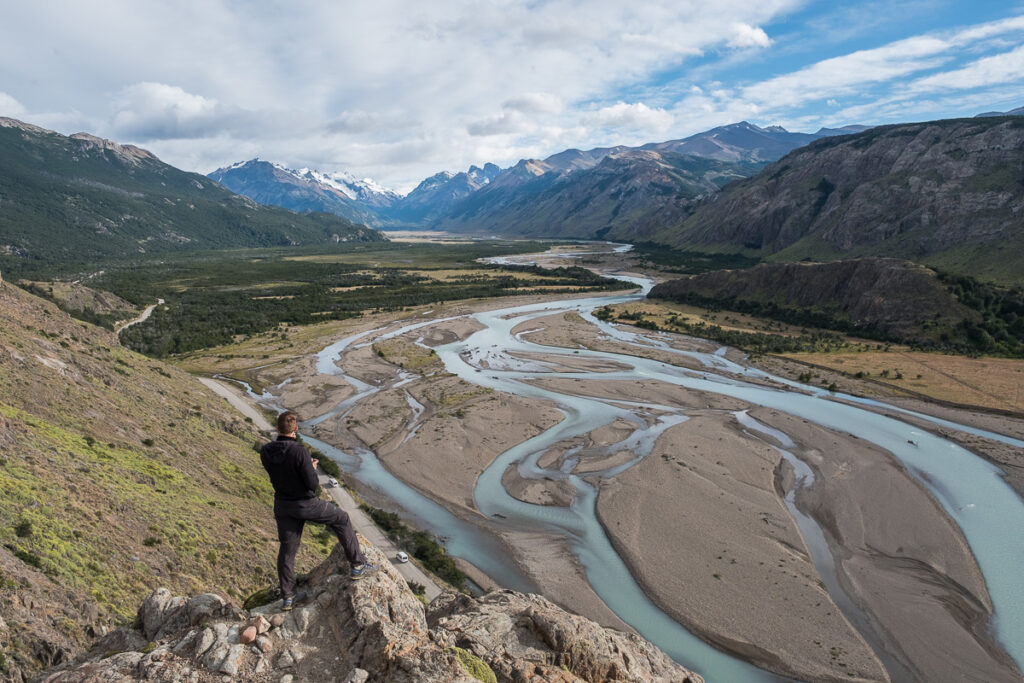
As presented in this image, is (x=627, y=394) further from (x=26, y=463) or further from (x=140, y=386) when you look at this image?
(x=26, y=463)

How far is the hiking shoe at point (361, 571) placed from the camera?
989 centimetres

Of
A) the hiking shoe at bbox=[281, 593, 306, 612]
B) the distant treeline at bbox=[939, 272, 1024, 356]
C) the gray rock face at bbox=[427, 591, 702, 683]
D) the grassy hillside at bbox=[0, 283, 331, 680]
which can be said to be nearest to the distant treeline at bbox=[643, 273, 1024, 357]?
the distant treeline at bbox=[939, 272, 1024, 356]

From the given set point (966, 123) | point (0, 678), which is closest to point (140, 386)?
point (0, 678)

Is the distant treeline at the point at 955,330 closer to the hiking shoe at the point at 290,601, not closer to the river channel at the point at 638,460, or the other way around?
the river channel at the point at 638,460

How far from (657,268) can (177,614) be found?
198 metres

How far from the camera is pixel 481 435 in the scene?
48.6 metres

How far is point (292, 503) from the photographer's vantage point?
9.44 m

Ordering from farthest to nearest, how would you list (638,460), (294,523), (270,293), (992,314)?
1. (270,293)
2. (992,314)
3. (638,460)
4. (294,523)

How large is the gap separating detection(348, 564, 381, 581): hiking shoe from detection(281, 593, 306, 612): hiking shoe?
37.7 inches

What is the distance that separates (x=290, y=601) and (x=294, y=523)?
1.44 m

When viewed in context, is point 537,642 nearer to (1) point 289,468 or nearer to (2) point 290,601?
(2) point 290,601

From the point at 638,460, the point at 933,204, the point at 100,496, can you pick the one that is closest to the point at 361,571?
the point at 100,496

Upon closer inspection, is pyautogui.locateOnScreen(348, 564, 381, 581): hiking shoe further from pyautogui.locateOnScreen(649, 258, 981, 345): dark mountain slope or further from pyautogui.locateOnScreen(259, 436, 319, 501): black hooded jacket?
pyautogui.locateOnScreen(649, 258, 981, 345): dark mountain slope

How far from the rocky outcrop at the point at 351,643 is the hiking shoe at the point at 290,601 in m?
0.13
